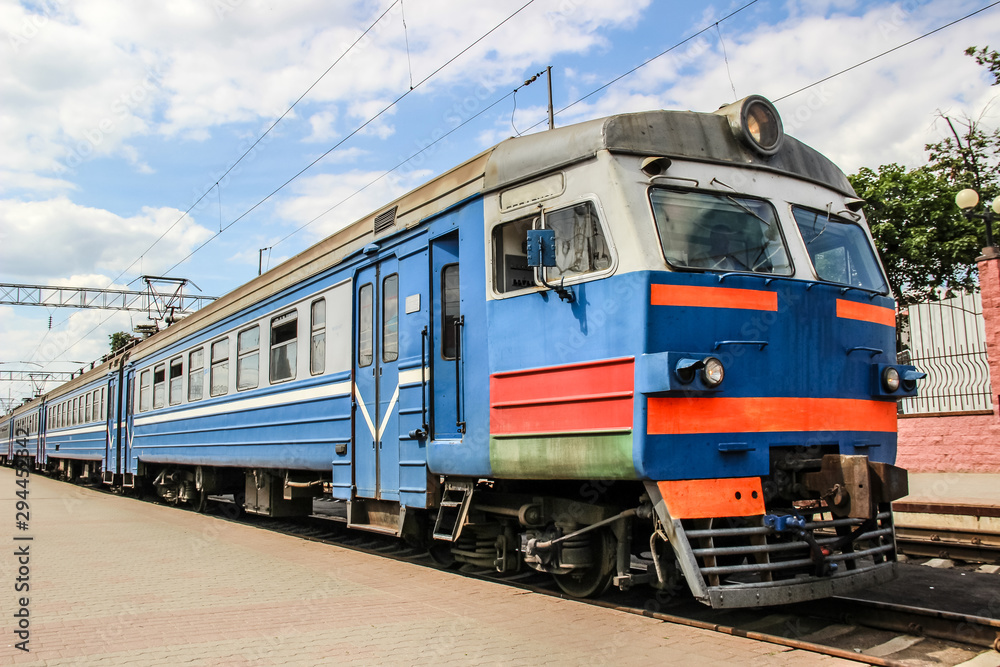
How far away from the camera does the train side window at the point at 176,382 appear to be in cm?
1471

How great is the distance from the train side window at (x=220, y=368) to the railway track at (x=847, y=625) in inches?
281

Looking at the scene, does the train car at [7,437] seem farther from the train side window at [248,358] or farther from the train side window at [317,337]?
the train side window at [317,337]

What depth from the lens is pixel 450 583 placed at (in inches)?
277

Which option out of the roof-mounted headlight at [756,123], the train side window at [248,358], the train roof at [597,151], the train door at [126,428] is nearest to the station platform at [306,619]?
the train side window at [248,358]

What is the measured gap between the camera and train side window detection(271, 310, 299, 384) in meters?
10.1

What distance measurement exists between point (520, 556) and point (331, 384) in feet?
10.6

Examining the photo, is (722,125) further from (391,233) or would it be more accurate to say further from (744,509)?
(391,233)

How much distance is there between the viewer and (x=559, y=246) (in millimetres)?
5945

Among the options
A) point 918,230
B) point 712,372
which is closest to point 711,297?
point 712,372

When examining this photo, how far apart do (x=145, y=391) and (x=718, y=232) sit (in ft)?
48.9

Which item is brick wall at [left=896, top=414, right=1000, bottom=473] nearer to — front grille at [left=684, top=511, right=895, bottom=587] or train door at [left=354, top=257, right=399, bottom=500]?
front grille at [left=684, top=511, right=895, bottom=587]

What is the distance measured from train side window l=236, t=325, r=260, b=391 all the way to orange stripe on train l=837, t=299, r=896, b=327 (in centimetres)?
Answer: 775

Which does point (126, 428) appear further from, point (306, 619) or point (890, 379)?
point (890, 379)

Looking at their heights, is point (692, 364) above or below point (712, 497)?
above
